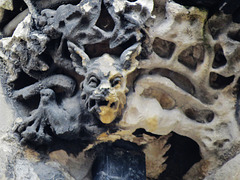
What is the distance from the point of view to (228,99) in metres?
2.34

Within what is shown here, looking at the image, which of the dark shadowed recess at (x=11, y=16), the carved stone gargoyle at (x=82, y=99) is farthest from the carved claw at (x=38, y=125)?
the dark shadowed recess at (x=11, y=16)

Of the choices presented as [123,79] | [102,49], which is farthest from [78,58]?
[123,79]

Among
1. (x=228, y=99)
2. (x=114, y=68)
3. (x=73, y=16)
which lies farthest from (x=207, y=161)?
(x=73, y=16)

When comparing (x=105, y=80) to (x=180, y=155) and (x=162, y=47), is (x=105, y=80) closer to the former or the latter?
(x=162, y=47)

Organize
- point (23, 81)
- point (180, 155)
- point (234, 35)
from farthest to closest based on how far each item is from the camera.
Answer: point (180, 155) < point (23, 81) < point (234, 35)

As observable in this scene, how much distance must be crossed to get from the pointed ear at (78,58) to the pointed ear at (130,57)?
5.7 inches

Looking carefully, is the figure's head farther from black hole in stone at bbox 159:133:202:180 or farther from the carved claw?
black hole in stone at bbox 159:133:202:180

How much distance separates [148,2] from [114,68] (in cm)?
31

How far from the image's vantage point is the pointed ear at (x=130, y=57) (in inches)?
85.5

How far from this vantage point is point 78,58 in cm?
223

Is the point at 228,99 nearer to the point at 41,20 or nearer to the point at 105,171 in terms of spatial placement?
the point at 105,171

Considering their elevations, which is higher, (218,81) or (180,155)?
(218,81)

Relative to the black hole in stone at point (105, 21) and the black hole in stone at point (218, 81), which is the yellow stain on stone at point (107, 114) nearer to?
the black hole in stone at point (105, 21)

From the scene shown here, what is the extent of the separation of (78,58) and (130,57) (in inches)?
8.5
